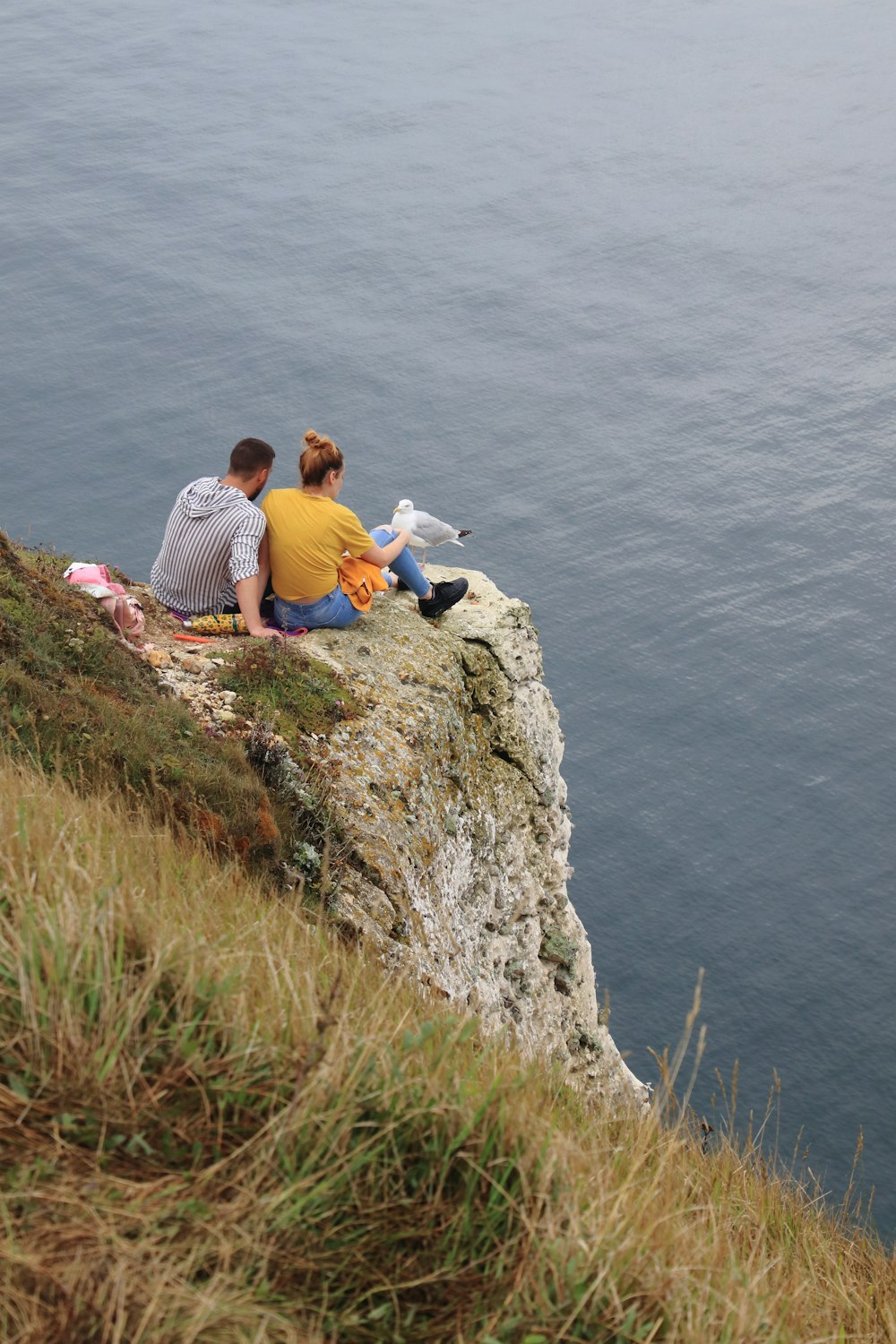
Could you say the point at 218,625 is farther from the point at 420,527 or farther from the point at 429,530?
the point at 429,530

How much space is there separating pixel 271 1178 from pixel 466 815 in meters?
7.69

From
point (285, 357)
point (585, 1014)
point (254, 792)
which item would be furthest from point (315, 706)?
point (285, 357)

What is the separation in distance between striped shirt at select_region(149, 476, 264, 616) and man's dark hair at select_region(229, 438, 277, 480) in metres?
0.20

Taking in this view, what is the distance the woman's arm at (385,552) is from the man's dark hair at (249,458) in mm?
1129

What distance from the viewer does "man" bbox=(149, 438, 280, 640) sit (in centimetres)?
963

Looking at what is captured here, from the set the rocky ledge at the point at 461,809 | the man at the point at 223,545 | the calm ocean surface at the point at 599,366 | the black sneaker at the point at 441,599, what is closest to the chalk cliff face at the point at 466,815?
the rocky ledge at the point at 461,809

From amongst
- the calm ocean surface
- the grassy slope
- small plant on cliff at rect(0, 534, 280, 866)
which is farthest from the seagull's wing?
the calm ocean surface

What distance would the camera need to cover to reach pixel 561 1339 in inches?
124

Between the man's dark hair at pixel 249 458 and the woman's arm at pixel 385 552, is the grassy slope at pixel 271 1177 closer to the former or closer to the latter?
the man's dark hair at pixel 249 458

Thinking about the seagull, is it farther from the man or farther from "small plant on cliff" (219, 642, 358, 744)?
"small plant on cliff" (219, 642, 358, 744)

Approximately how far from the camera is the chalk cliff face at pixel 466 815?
28.4 feet

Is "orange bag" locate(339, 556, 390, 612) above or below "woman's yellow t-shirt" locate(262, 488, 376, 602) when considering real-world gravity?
below

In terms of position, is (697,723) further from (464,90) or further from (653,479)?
(464,90)

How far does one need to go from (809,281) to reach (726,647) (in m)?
69.2
